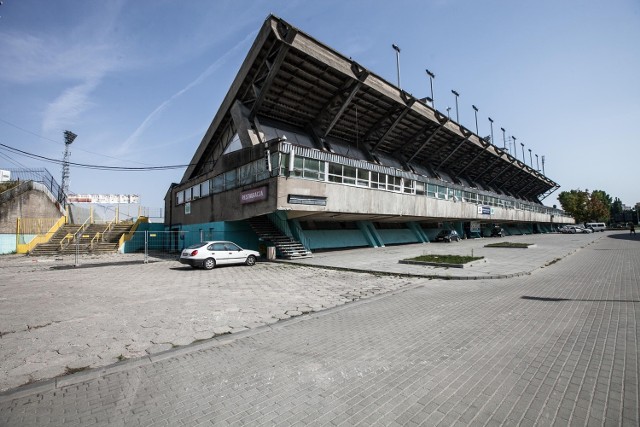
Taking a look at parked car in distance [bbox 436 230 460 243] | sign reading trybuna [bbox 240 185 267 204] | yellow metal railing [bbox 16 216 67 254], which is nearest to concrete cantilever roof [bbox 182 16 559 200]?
sign reading trybuna [bbox 240 185 267 204]

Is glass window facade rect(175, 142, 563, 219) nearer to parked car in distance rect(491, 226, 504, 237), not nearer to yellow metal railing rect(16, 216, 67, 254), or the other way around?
yellow metal railing rect(16, 216, 67, 254)

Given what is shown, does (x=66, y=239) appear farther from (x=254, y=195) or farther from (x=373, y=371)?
(x=373, y=371)

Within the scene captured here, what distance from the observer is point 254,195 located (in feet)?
71.7

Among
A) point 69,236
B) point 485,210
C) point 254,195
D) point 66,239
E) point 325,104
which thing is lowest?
point 66,239

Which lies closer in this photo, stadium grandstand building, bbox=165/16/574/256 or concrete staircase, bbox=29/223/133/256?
stadium grandstand building, bbox=165/16/574/256

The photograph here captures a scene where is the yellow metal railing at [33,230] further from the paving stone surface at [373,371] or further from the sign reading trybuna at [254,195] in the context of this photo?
the paving stone surface at [373,371]

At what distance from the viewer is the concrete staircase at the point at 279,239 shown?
21.0 m

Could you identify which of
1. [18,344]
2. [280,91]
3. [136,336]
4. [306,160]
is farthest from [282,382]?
[280,91]

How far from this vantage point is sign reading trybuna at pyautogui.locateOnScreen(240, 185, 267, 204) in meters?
21.0

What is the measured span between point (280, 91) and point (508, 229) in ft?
193

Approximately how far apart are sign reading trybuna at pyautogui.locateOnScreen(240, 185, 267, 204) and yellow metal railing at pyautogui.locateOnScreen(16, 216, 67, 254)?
19.8 m

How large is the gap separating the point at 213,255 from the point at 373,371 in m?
13.4

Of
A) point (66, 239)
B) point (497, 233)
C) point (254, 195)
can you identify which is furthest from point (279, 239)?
point (497, 233)

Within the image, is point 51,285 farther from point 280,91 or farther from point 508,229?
point 508,229
